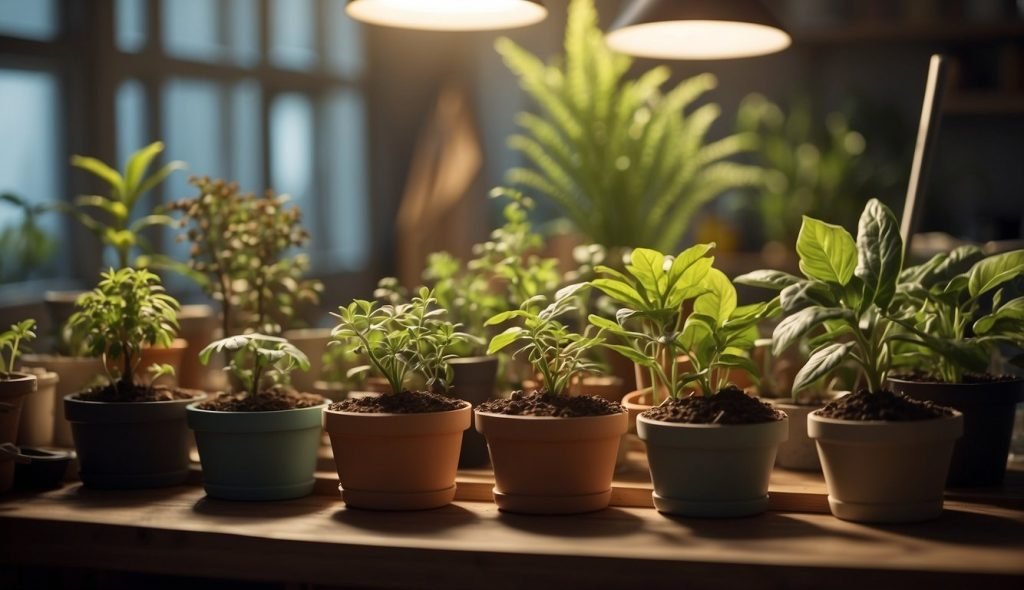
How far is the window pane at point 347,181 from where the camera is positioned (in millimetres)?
6410

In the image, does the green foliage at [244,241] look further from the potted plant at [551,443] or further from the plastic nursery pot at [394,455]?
the potted plant at [551,443]

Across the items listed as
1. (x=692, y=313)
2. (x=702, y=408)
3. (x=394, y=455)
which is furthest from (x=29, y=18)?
(x=702, y=408)

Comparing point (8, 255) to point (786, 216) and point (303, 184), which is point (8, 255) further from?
point (786, 216)

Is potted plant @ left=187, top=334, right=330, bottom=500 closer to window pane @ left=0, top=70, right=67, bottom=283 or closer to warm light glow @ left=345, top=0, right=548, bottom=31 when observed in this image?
warm light glow @ left=345, top=0, right=548, bottom=31

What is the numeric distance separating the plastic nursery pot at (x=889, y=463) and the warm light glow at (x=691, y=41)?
109 cm

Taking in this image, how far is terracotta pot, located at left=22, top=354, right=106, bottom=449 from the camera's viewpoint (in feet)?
6.82

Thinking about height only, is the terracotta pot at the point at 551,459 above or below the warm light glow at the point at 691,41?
below

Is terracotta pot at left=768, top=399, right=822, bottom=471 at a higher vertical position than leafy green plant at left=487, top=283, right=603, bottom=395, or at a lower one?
lower

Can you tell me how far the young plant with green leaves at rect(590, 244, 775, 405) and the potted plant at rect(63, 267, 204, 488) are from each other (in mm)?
711

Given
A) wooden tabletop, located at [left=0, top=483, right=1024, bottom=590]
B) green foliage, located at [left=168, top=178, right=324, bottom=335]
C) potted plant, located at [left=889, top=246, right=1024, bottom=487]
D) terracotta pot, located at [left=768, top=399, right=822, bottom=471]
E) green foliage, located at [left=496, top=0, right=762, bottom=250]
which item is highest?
green foliage, located at [left=496, top=0, right=762, bottom=250]

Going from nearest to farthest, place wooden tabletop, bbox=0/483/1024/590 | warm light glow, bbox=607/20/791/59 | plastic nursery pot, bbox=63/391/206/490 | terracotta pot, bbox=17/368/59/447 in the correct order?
wooden tabletop, bbox=0/483/1024/590, plastic nursery pot, bbox=63/391/206/490, terracotta pot, bbox=17/368/59/447, warm light glow, bbox=607/20/791/59

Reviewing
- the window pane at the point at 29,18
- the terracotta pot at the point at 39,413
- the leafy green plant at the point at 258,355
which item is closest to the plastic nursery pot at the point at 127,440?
the leafy green plant at the point at 258,355

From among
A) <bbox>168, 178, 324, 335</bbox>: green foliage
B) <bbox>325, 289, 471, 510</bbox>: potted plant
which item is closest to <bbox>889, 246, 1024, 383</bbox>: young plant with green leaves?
<bbox>325, 289, 471, 510</bbox>: potted plant

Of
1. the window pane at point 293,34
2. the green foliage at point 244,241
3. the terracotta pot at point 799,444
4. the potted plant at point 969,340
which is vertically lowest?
the terracotta pot at point 799,444
